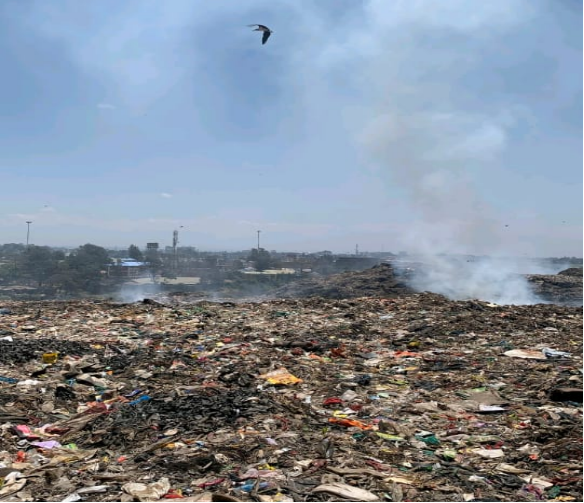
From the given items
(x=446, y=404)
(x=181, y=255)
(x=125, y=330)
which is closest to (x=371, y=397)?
(x=446, y=404)

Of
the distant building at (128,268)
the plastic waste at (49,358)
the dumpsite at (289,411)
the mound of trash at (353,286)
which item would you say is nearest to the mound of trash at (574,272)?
the mound of trash at (353,286)

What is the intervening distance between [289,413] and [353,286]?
12321mm

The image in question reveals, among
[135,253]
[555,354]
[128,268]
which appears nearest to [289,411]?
[555,354]

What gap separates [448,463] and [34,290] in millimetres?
14669

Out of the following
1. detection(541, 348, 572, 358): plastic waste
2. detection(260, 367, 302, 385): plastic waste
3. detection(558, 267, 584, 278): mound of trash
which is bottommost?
detection(260, 367, 302, 385): plastic waste

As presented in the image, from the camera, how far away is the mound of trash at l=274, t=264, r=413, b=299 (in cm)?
1507

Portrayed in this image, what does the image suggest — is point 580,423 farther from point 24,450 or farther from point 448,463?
point 24,450

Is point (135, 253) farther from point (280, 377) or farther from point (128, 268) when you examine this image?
point (280, 377)

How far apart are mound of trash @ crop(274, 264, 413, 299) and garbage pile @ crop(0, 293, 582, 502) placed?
25.2 feet

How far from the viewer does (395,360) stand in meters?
5.71

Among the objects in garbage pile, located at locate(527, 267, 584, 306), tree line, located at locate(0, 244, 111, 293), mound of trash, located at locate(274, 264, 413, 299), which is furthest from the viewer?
garbage pile, located at locate(527, 267, 584, 306)

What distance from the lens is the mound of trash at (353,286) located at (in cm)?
1507

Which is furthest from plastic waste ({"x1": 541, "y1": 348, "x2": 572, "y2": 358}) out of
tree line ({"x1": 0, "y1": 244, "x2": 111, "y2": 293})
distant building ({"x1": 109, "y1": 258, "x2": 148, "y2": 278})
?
distant building ({"x1": 109, "y1": 258, "x2": 148, "y2": 278})

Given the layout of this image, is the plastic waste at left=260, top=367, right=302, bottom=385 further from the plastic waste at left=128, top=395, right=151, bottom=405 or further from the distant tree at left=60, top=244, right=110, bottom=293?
the distant tree at left=60, top=244, right=110, bottom=293
